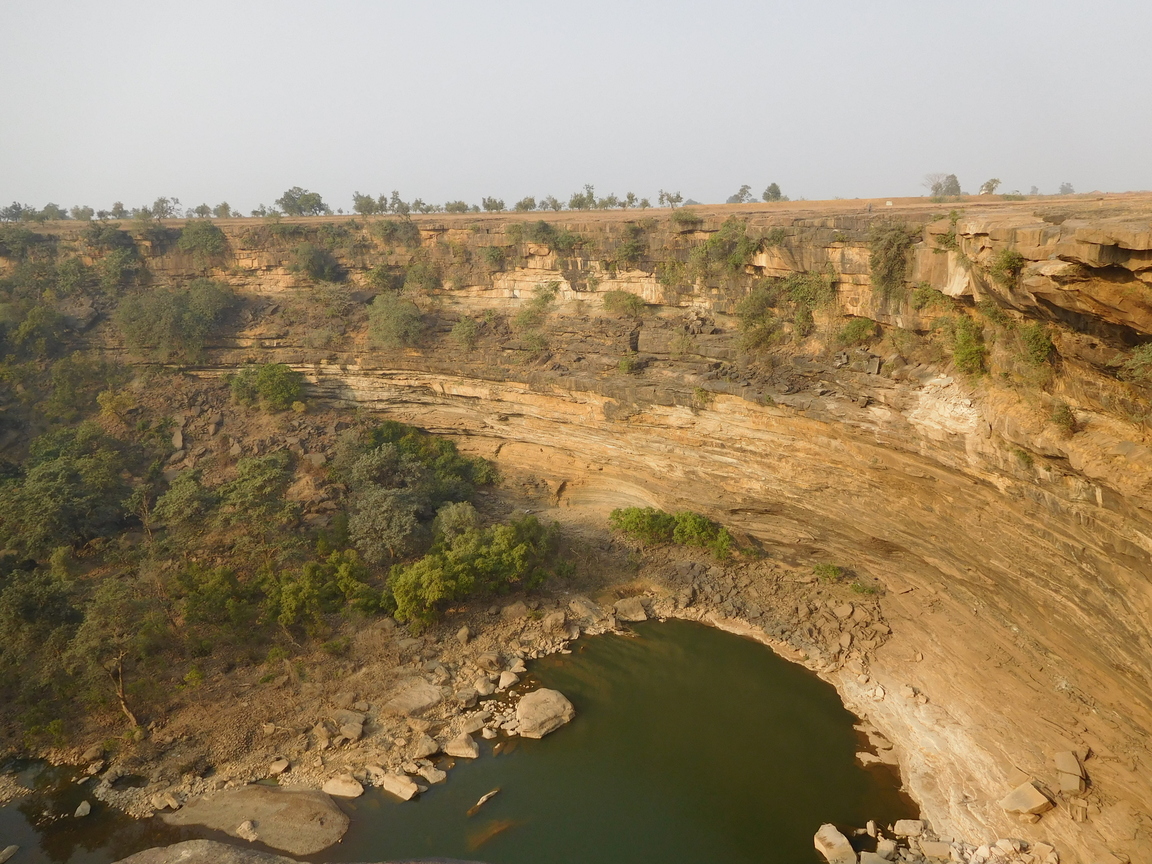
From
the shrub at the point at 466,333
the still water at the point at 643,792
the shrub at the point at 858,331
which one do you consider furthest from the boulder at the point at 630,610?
the shrub at the point at 466,333

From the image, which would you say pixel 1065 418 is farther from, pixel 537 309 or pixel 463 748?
pixel 537 309

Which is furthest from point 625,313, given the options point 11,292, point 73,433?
point 11,292

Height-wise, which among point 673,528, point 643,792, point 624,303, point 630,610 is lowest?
point 643,792

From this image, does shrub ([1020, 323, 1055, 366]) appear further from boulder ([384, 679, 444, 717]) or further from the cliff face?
boulder ([384, 679, 444, 717])

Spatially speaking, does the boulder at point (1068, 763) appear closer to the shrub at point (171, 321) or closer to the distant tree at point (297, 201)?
the shrub at point (171, 321)

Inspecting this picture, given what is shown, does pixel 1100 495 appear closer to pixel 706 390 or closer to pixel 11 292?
pixel 706 390

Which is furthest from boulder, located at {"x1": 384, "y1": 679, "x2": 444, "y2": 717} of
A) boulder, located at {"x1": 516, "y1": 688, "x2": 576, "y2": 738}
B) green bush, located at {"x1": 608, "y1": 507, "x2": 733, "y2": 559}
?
green bush, located at {"x1": 608, "y1": 507, "x2": 733, "y2": 559}

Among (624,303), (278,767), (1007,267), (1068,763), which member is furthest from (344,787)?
(624,303)
